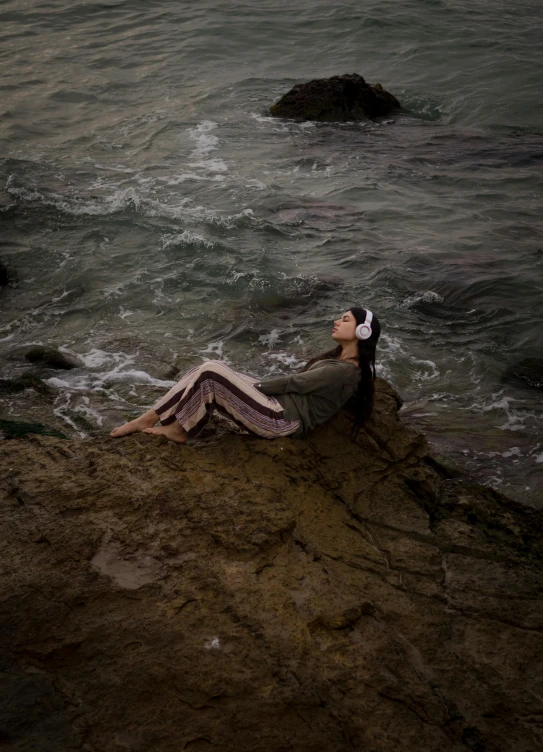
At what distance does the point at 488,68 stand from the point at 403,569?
55.4ft

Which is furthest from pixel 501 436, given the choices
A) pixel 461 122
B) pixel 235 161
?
pixel 461 122

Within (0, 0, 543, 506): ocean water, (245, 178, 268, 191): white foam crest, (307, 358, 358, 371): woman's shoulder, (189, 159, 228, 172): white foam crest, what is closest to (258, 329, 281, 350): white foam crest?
(0, 0, 543, 506): ocean water

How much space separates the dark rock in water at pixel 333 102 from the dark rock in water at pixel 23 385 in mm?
10463

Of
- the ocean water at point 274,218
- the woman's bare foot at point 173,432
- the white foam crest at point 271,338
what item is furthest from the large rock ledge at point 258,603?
the white foam crest at point 271,338

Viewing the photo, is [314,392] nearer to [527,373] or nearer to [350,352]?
[350,352]

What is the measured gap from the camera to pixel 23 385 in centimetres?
655

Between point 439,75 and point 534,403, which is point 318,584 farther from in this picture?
point 439,75

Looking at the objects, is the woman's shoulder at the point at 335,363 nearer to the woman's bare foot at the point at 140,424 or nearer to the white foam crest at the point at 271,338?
→ the woman's bare foot at the point at 140,424

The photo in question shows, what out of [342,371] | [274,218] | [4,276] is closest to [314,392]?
[342,371]

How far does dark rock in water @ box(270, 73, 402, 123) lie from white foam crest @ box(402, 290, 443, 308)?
744cm

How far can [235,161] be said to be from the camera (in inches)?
523

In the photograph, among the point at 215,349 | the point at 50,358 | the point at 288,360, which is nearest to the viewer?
the point at 50,358

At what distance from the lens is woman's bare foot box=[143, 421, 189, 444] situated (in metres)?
4.83

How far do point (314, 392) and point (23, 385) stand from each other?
9.57 feet
